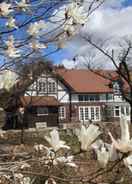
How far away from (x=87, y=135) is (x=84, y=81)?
52.4m

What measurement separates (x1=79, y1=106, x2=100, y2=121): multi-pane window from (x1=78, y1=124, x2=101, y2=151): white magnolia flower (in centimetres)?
5196

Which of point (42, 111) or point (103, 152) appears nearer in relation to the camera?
point (103, 152)

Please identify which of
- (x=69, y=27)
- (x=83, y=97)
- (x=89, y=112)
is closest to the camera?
(x=69, y=27)

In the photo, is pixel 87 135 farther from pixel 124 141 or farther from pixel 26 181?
pixel 26 181

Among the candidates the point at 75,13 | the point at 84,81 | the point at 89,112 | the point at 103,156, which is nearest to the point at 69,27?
the point at 75,13

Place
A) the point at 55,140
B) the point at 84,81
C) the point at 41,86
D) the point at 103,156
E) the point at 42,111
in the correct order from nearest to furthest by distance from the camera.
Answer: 1. the point at 103,156
2. the point at 55,140
3. the point at 41,86
4. the point at 42,111
5. the point at 84,81

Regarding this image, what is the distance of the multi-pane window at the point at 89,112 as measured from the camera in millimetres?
53750

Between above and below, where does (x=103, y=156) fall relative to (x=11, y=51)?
below

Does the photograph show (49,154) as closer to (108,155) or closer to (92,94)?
(108,155)

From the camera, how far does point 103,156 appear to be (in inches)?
66.2

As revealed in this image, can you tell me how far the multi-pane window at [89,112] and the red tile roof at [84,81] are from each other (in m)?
1.89

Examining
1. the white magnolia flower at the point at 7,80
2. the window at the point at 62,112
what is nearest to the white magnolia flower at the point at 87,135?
the white magnolia flower at the point at 7,80

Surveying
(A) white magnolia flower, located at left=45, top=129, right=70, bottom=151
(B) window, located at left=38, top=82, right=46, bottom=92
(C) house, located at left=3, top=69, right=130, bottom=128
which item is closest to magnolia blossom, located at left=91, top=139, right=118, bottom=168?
(A) white magnolia flower, located at left=45, top=129, right=70, bottom=151

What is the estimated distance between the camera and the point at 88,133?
5.42ft
